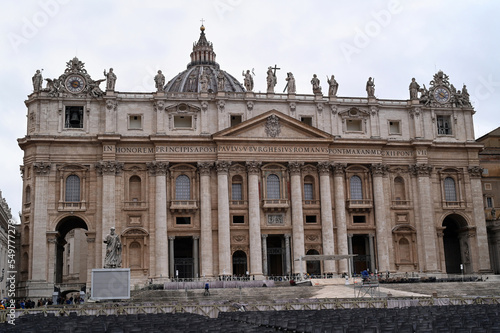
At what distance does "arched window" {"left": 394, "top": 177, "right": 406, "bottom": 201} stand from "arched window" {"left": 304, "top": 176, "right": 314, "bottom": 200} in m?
10.00

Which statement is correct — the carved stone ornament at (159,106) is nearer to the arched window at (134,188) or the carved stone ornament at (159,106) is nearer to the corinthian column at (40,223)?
the arched window at (134,188)

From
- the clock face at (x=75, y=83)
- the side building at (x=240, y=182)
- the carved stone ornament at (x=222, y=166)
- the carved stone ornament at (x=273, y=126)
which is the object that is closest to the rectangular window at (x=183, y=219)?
the side building at (x=240, y=182)

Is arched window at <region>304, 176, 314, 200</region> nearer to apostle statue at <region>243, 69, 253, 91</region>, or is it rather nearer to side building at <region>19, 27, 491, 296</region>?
side building at <region>19, 27, 491, 296</region>

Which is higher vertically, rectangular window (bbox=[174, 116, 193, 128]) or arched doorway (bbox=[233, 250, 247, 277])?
rectangular window (bbox=[174, 116, 193, 128])

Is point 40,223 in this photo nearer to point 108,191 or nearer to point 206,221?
point 108,191

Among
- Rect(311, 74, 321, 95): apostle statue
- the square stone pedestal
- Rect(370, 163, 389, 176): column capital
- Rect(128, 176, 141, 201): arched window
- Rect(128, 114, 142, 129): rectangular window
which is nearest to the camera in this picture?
the square stone pedestal

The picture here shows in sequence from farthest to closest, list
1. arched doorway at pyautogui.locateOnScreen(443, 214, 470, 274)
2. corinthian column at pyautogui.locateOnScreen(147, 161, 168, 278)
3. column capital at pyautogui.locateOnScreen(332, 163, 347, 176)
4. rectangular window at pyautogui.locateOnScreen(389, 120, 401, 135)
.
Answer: rectangular window at pyautogui.locateOnScreen(389, 120, 401, 135) < arched doorway at pyautogui.locateOnScreen(443, 214, 470, 274) < column capital at pyautogui.locateOnScreen(332, 163, 347, 176) < corinthian column at pyautogui.locateOnScreen(147, 161, 168, 278)

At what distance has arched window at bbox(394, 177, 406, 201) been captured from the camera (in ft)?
240

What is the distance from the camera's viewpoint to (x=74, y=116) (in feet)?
228

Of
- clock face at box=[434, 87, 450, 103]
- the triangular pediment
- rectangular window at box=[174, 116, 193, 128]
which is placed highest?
clock face at box=[434, 87, 450, 103]

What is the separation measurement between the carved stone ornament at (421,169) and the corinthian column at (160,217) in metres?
28.5

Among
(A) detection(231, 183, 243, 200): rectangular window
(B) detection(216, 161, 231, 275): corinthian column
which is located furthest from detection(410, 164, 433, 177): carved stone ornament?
(B) detection(216, 161, 231, 275): corinthian column

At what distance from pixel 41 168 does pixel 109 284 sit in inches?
1114

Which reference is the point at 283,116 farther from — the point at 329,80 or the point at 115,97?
the point at 115,97
